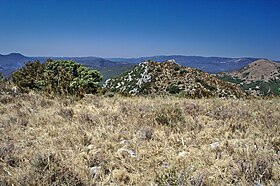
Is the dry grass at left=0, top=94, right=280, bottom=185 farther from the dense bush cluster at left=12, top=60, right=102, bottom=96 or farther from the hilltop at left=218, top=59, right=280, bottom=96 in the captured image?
the hilltop at left=218, top=59, right=280, bottom=96

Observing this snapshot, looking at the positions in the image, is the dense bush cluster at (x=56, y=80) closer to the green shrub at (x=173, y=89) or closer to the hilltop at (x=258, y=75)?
the green shrub at (x=173, y=89)

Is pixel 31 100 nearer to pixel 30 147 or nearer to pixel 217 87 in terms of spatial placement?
pixel 30 147

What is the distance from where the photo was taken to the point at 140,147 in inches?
168

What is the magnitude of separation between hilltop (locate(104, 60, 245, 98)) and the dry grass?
79.2 ft

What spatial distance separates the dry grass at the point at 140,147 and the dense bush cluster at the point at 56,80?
316 centimetres

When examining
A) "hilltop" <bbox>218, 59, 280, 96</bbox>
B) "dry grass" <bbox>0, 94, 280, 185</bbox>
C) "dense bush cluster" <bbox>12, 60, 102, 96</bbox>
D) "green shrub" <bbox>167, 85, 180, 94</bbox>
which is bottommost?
"hilltop" <bbox>218, 59, 280, 96</bbox>

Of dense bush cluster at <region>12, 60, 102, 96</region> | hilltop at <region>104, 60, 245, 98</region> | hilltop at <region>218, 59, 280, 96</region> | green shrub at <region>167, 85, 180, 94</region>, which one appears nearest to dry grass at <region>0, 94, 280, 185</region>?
dense bush cluster at <region>12, 60, 102, 96</region>

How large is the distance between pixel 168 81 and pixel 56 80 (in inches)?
1040

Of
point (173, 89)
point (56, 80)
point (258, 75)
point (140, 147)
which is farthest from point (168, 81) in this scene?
point (258, 75)

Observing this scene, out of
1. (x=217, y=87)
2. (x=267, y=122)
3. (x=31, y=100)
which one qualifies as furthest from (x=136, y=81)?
(x=267, y=122)

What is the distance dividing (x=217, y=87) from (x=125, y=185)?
31797 mm

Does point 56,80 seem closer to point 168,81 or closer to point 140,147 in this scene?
point 140,147

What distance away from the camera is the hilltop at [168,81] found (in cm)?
3238

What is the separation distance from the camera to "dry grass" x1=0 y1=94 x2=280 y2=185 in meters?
3.22
